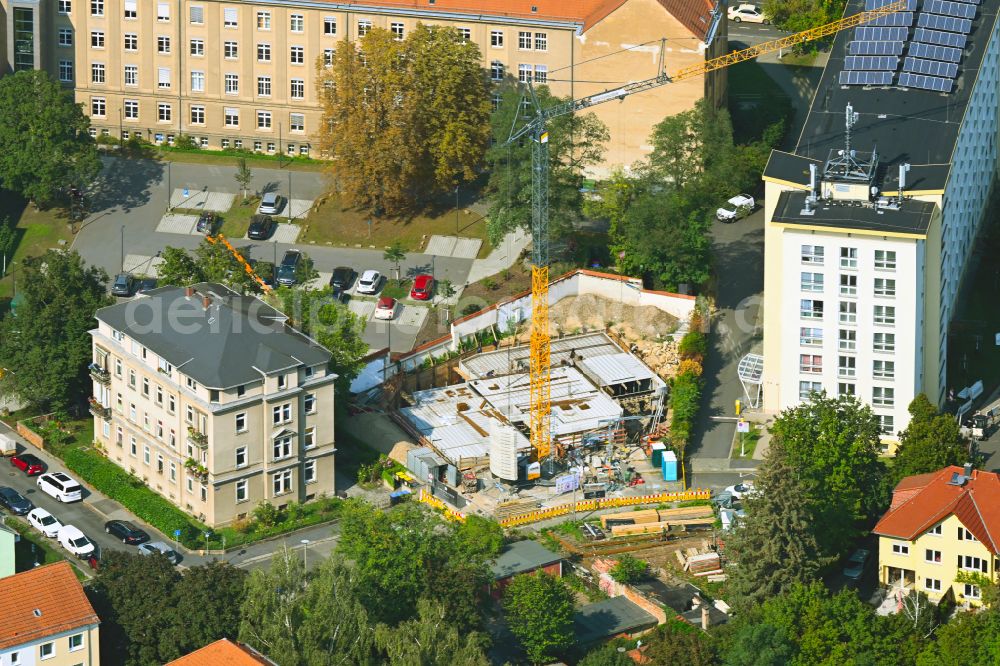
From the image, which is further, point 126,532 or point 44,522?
point 44,522

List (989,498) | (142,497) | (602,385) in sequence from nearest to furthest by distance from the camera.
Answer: (989,498), (142,497), (602,385)

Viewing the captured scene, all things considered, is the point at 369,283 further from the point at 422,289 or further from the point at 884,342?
the point at 884,342

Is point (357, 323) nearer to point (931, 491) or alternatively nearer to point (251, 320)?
point (251, 320)

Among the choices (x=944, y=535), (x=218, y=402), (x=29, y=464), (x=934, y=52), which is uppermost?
(x=934, y=52)

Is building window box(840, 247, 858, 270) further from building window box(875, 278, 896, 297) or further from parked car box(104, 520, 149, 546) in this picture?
parked car box(104, 520, 149, 546)

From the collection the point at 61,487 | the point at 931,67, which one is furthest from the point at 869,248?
the point at 61,487

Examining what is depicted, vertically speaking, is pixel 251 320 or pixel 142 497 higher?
pixel 251 320

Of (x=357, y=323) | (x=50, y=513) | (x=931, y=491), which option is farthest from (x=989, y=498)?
(x=50, y=513)
